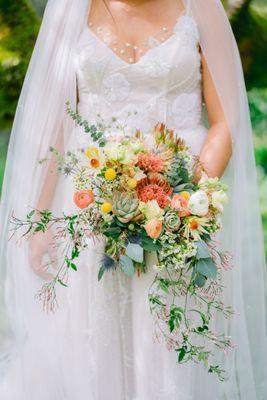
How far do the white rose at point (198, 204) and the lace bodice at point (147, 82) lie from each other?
1.45 ft

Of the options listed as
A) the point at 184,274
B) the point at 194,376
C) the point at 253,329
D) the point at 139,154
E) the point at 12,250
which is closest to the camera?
the point at 139,154

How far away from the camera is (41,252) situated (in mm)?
2385

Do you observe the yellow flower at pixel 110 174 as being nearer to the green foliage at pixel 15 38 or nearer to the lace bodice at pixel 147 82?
the lace bodice at pixel 147 82

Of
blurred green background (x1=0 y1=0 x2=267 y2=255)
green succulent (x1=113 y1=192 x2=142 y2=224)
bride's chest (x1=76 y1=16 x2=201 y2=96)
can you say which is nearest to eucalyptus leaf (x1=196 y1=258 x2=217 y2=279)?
green succulent (x1=113 y1=192 x2=142 y2=224)

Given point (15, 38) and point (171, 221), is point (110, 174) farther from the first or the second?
point (15, 38)

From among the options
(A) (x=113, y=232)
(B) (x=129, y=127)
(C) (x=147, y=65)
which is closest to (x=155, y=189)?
(A) (x=113, y=232)

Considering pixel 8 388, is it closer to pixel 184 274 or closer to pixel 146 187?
pixel 184 274

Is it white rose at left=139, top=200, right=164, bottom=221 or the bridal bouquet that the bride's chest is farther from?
white rose at left=139, top=200, right=164, bottom=221

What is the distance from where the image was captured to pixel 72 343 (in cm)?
233

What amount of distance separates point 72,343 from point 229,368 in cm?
61

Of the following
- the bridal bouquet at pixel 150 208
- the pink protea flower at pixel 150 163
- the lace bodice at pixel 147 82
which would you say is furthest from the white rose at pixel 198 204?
the lace bodice at pixel 147 82

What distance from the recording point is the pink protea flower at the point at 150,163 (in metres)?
1.95

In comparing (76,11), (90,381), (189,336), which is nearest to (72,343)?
(90,381)

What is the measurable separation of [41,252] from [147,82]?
2.16ft
